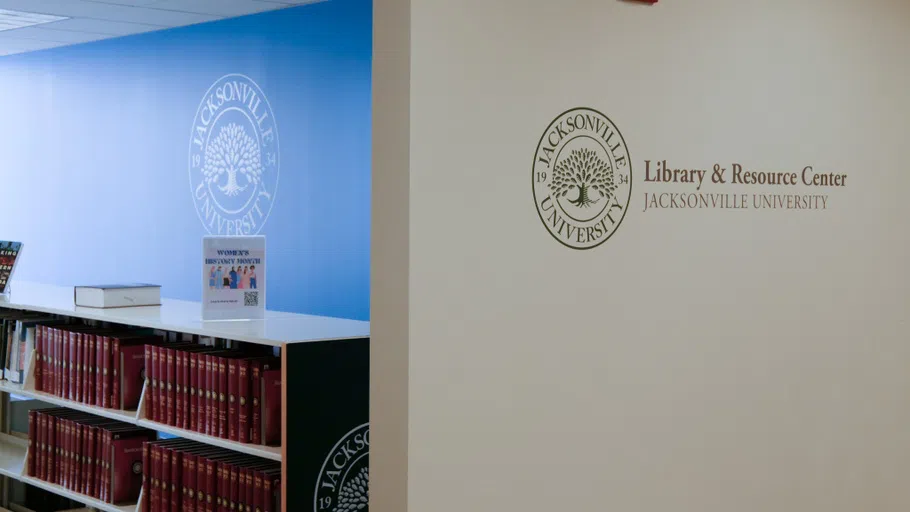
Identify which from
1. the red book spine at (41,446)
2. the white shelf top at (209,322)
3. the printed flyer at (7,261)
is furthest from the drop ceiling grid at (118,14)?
the red book spine at (41,446)

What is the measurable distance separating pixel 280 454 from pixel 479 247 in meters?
1.26

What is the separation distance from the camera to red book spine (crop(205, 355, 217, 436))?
3.78 m

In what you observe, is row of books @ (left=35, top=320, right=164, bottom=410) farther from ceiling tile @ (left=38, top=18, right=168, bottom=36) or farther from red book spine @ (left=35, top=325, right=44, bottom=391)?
ceiling tile @ (left=38, top=18, right=168, bottom=36)

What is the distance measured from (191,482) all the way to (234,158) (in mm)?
3418

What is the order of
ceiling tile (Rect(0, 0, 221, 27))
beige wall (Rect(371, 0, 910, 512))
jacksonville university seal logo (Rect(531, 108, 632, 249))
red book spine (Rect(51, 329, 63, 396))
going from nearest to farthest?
beige wall (Rect(371, 0, 910, 512)) < jacksonville university seal logo (Rect(531, 108, 632, 249)) < red book spine (Rect(51, 329, 63, 396)) < ceiling tile (Rect(0, 0, 221, 27))

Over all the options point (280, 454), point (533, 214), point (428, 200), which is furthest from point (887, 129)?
point (280, 454)

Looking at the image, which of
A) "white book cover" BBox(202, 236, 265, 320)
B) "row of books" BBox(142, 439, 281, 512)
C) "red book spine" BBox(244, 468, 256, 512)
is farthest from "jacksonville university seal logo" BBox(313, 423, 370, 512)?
"white book cover" BBox(202, 236, 265, 320)

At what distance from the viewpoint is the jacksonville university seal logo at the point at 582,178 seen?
2.82m

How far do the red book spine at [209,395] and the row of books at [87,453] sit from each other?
72cm

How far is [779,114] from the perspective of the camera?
3514mm

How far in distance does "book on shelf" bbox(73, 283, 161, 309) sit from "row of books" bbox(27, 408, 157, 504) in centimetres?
55

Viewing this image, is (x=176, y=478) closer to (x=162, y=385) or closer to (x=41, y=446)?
(x=162, y=385)

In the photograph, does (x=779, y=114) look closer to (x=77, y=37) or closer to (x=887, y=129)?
(x=887, y=129)

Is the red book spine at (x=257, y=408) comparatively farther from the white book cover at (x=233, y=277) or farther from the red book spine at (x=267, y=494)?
the white book cover at (x=233, y=277)
